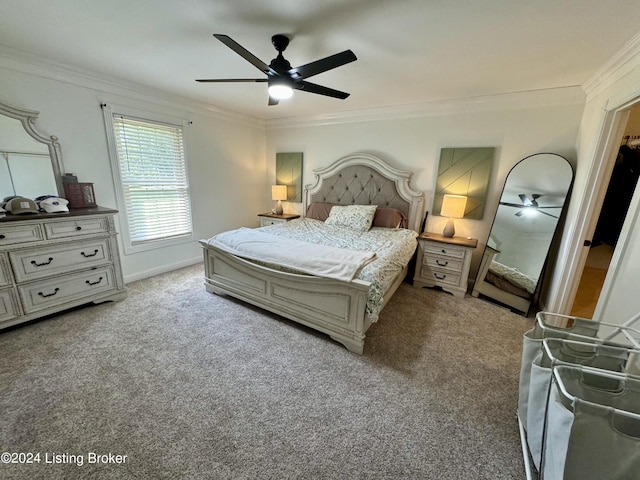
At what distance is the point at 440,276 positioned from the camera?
318cm

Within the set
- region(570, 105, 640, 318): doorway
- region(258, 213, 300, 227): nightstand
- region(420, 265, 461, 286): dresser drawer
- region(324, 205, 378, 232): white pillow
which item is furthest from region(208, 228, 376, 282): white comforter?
region(570, 105, 640, 318): doorway

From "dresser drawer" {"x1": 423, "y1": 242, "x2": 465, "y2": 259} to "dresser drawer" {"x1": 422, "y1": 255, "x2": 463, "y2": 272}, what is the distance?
4 cm

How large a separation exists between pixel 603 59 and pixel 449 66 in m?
1.11

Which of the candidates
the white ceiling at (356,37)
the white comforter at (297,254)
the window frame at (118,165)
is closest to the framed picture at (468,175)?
the white ceiling at (356,37)

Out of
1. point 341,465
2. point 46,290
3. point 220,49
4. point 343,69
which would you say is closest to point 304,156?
point 343,69

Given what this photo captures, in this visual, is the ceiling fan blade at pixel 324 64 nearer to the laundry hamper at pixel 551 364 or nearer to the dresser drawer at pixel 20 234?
the laundry hamper at pixel 551 364

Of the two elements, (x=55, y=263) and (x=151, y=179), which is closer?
(x=55, y=263)

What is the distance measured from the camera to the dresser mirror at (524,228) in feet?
8.75

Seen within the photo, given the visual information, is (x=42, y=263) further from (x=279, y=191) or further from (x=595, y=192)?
(x=595, y=192)

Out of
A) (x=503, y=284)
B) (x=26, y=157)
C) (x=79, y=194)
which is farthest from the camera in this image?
(x=503, y=284)

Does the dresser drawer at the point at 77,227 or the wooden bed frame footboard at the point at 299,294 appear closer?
the wooden bed frame footboard at the point at 299,294

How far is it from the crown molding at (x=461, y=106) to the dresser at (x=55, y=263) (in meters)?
3.20

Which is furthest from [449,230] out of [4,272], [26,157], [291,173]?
[26,157]

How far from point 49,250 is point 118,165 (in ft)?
3.93
